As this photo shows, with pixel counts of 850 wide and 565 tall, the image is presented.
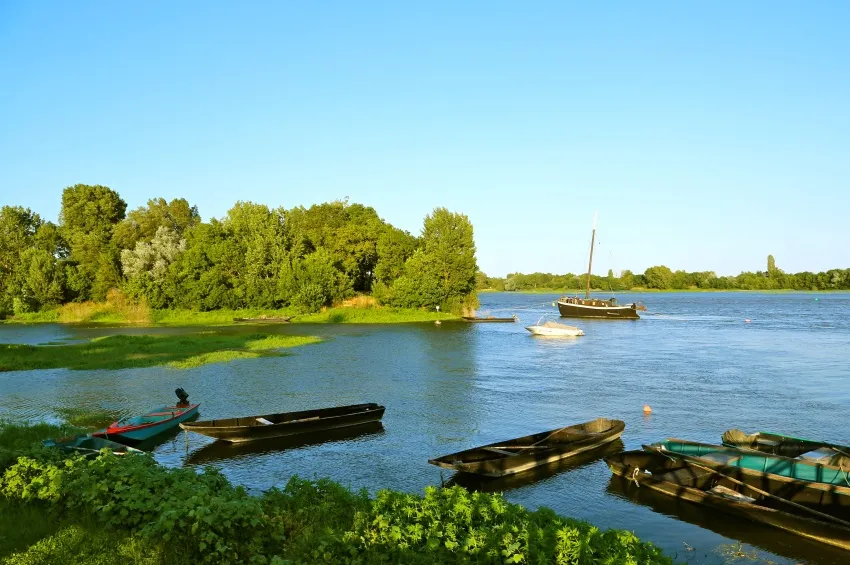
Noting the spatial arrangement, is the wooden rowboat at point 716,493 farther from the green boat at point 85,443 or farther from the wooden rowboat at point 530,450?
the green boat at point 85,443

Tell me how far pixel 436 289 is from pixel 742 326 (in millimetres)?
42047

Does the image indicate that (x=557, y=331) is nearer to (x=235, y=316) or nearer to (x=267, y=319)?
(x=267, y=319)

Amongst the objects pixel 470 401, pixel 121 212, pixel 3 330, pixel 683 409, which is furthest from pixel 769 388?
pixel 121 212

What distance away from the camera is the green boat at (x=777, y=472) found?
16.2m

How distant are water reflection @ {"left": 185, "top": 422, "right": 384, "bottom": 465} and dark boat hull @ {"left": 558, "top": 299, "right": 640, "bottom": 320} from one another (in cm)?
7653

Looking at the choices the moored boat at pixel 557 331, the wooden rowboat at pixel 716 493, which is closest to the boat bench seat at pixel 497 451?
the wooden rowboat at pixel 716 493

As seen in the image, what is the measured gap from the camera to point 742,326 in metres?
81.4

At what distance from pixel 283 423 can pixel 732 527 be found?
15.9 metres

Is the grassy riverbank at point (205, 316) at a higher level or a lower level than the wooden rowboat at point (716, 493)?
higher

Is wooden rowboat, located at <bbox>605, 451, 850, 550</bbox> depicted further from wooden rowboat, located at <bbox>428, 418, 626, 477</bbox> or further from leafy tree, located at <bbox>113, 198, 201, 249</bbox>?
leafy tree, located at <bbox>113, 198, 201, 249</bbox>

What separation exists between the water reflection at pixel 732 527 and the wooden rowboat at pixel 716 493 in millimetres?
172

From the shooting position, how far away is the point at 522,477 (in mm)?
20109

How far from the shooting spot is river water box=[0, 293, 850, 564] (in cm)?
1803

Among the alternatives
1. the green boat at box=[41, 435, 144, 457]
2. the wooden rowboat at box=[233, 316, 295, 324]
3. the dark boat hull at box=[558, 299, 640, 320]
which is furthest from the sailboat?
the green boat at box=[41, 435, 144, 457]
